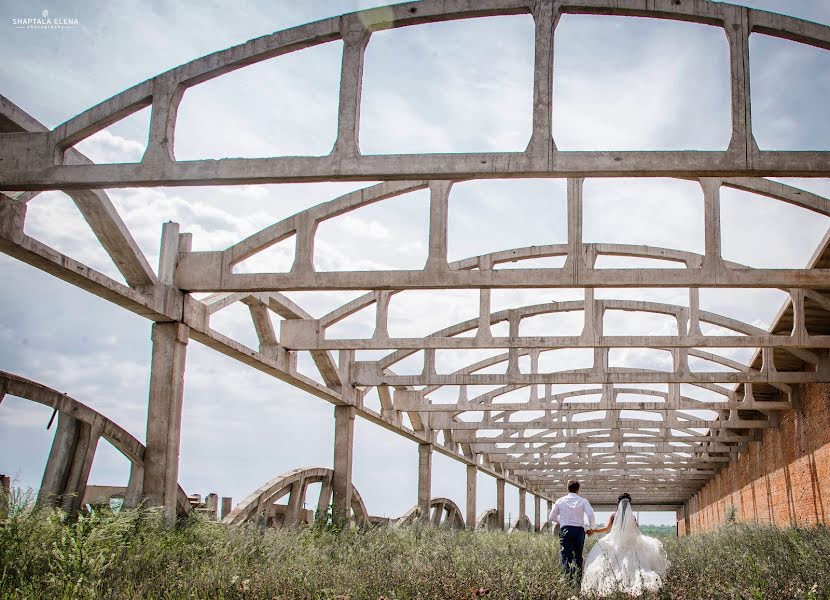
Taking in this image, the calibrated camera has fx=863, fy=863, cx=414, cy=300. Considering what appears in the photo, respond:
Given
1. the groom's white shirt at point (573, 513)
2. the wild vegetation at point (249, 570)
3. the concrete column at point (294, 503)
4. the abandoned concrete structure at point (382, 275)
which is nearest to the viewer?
the wild vegetation at point (249, 570)

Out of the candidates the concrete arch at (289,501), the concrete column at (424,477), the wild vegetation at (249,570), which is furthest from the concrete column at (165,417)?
the concrete column at (424,477)

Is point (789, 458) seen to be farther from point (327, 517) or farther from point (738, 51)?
point (738, 51)

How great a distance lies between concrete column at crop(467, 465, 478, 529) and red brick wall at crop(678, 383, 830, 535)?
9.77 m

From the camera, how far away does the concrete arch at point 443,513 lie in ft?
Answer: 88.4

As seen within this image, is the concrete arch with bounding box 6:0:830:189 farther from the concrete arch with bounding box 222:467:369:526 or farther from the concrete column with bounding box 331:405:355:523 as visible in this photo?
the concrete column with bounding box 331:405:355:523

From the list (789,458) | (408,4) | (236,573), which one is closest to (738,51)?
(408,4)

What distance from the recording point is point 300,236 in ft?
43.5

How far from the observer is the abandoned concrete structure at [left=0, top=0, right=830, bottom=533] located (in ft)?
28.9

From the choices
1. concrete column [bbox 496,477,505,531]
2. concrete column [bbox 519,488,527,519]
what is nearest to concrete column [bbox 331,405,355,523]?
concrete column [bbox 496,477,505,531]

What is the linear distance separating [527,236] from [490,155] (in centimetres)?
808

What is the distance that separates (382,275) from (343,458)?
27.8 ft

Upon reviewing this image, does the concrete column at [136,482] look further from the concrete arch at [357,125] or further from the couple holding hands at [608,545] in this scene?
the couple holding hands at [608,545]

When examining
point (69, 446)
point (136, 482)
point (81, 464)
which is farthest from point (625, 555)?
point (69, 446)

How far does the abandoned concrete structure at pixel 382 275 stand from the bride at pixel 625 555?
3625 mm
